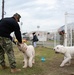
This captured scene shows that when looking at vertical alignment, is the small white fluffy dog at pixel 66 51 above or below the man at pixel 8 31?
below

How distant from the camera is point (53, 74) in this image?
915 centimetres

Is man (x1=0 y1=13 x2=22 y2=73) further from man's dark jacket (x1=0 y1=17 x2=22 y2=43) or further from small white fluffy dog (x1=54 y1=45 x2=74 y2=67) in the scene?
small white fluffy dog (x1=54 y1=45 x2=74 y2=67)

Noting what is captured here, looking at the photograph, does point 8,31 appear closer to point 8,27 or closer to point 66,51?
point 8,27

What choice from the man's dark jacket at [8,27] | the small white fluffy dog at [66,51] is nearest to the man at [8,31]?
the man's dark jacket at [8,27]

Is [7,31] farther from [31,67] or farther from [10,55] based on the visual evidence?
[31,67]

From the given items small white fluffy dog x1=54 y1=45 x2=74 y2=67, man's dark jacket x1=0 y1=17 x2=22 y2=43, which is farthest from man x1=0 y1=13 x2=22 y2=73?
small white fluffy dog x1=54 y1=45 x2=74 y2=67

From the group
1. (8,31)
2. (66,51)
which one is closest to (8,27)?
(8,31)

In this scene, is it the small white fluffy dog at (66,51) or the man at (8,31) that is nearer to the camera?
the man at (8,31)

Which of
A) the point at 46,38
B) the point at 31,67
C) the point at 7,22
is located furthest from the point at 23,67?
the point at 46,38

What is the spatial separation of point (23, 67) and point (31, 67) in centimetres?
32

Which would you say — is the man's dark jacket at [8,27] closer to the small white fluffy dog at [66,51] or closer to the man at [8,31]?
the man at [8,31]

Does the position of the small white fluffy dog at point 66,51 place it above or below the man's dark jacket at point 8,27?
below

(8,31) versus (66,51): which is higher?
(8,31)

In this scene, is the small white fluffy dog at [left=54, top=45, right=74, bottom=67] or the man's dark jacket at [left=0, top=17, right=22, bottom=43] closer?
the man's dark jacket at [left=0, top=17, right=22, bottom=43]
